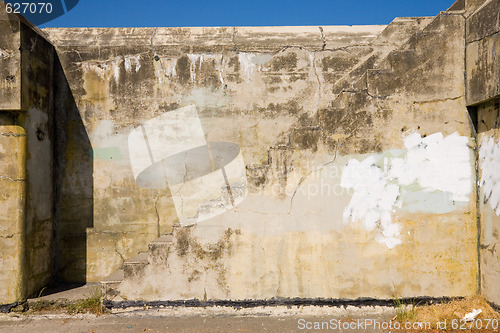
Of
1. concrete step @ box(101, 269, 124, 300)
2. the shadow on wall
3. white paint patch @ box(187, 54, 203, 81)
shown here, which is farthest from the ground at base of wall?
white paint patch @ box(187, 54, 203, 81)

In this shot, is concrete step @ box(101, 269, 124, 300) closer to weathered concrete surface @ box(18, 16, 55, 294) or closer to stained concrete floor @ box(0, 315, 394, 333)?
stained concrete floor @ box(0, 315, 394, 333)

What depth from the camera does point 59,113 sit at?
5.62 metres

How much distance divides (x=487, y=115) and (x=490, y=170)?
2.13 ft

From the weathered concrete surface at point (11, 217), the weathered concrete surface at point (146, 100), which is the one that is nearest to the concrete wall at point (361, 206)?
the weathered concrete surface at point (146, 100)

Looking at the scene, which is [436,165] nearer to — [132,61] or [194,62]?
[194,62]

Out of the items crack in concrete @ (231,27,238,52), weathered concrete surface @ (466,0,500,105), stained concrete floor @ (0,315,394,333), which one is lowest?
stained concrete floor @ (0,315,394,333)

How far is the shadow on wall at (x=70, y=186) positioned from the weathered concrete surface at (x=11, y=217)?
2.82ft

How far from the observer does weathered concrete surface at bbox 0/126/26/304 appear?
4.63 metres

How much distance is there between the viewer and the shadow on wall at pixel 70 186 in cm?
555

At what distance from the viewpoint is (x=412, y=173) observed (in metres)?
4.55

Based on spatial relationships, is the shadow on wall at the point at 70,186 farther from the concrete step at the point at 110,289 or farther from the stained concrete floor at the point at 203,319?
the concrete step at the point at 110,289

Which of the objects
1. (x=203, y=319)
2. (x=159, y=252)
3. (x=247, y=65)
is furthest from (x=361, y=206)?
(x=247, y=65)

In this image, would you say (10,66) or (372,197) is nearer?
(372,197)

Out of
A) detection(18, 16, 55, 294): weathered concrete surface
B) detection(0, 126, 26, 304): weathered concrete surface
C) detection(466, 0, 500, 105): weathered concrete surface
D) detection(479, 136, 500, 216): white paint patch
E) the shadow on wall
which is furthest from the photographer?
the shadow on wall
